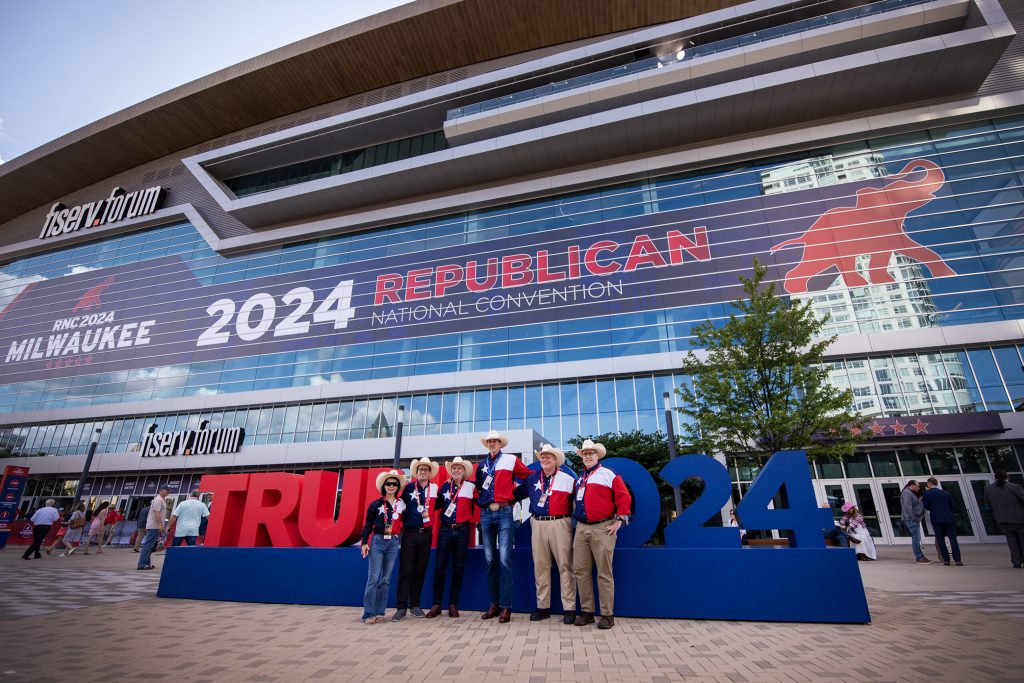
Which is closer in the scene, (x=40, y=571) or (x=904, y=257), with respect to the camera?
(x=40, y=571)

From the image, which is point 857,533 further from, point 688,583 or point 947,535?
point 688,583

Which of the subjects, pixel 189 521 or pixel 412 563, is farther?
pixel 189 521

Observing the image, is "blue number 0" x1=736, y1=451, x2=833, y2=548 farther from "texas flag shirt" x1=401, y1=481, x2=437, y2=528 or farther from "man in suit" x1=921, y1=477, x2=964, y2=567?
"man in suit" x1=921, y1=477, x2=964, y2=567

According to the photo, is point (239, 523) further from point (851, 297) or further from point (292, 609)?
point (851, 297)

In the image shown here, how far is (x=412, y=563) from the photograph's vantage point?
243 inches

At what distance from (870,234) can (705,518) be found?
849 inches

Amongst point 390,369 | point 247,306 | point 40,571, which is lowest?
point 40,571

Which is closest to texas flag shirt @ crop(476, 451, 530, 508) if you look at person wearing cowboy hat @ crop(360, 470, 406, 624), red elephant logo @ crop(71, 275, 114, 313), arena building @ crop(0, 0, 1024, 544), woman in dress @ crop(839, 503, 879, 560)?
person wearing cowboy hat @ crop(360, 470, 406, 624)

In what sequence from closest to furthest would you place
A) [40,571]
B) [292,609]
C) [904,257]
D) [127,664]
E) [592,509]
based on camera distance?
1. [127,664]
2. [592,509]
3. [292,609]
4. [40,571]
5. [904,257]

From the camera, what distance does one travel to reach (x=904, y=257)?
20250 mm

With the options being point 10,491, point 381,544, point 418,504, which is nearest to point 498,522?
point 418,504

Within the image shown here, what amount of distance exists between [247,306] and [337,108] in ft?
54.8

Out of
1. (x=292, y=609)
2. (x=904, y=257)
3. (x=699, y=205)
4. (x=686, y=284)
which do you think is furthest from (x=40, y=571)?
(x=904, y=257)

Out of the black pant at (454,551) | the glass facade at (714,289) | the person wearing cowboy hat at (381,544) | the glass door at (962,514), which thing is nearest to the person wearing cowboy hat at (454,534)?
the black pant at (454,551)
